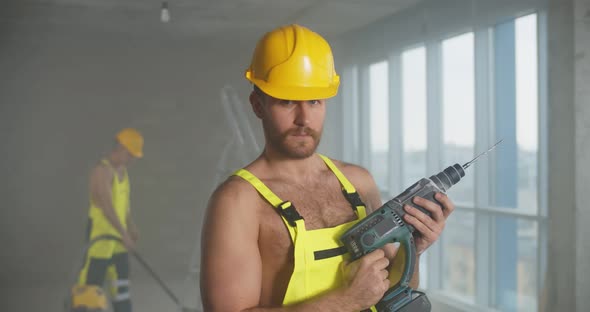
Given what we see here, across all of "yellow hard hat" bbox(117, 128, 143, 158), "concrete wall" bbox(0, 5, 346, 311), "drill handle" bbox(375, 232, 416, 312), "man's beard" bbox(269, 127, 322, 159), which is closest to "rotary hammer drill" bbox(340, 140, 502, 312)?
"drill handle" bbox(375, 232, 416, 312)

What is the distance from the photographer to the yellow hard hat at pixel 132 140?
2797 millimetres

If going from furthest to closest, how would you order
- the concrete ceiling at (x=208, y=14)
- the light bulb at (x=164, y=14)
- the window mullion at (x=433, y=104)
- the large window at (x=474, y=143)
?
1. the window mullion at (x=433, y=104)
2. the large window at (x=474, y=143)
3. the light bulb at (x=164, y=14)
4. the concrete ceiling at (x=208, y=14)

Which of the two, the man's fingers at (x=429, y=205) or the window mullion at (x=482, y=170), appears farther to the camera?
the window mullion at (x=482, y=170)

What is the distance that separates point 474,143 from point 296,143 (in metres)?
1.99

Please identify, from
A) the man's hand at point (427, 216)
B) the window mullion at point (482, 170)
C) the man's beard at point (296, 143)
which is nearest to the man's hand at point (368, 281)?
the man's hand at point (427, 216)

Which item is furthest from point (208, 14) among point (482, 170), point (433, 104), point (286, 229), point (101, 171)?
point (286, 229)

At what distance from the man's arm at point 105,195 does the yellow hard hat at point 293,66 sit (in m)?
1.74

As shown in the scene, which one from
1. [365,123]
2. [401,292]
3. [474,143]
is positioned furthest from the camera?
[365,123]

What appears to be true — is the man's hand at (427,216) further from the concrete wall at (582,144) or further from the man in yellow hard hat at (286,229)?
the concrete wall at (582,144)

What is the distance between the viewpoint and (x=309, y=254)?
126 centimetres

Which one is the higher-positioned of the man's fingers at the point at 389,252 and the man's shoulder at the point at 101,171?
the man's shoulder at the point at 101,171

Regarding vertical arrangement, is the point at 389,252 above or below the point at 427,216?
below

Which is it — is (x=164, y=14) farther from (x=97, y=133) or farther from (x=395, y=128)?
(x=395, y=128)

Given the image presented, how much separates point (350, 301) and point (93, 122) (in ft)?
6.57
